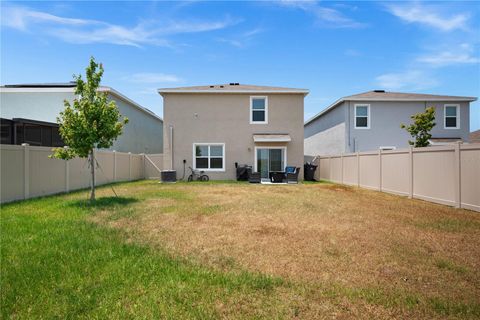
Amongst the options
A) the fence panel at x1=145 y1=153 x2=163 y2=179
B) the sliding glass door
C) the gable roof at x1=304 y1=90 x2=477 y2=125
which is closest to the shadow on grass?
the sliding glass door

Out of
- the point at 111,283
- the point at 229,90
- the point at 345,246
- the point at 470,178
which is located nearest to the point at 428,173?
the point at 470,178

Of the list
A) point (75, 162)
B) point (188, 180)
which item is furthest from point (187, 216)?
point (188, 180)

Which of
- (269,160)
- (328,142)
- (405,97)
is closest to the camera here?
(269,160)

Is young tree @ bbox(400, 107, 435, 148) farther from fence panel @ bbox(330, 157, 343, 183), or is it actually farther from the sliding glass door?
the sliding glass door

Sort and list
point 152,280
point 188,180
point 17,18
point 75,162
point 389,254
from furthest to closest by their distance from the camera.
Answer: point 188,180
point 75,162
point 17,18
point 389,254
point 152,280

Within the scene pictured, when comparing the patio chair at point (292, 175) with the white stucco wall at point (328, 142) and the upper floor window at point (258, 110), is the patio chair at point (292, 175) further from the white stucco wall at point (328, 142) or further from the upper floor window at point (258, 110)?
the white stucco wall at point (328, 142)

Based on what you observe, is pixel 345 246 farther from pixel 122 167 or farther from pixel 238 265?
pixel 122 167

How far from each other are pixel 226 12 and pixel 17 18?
22.0 ft

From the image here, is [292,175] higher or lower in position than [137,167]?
lower

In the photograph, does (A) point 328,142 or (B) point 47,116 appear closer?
(B) point 47,116

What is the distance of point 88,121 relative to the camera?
9.52m

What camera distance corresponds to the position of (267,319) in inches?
110

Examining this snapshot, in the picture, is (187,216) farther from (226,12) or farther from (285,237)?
(226,12)

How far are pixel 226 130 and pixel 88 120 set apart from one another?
1071 centimetres
